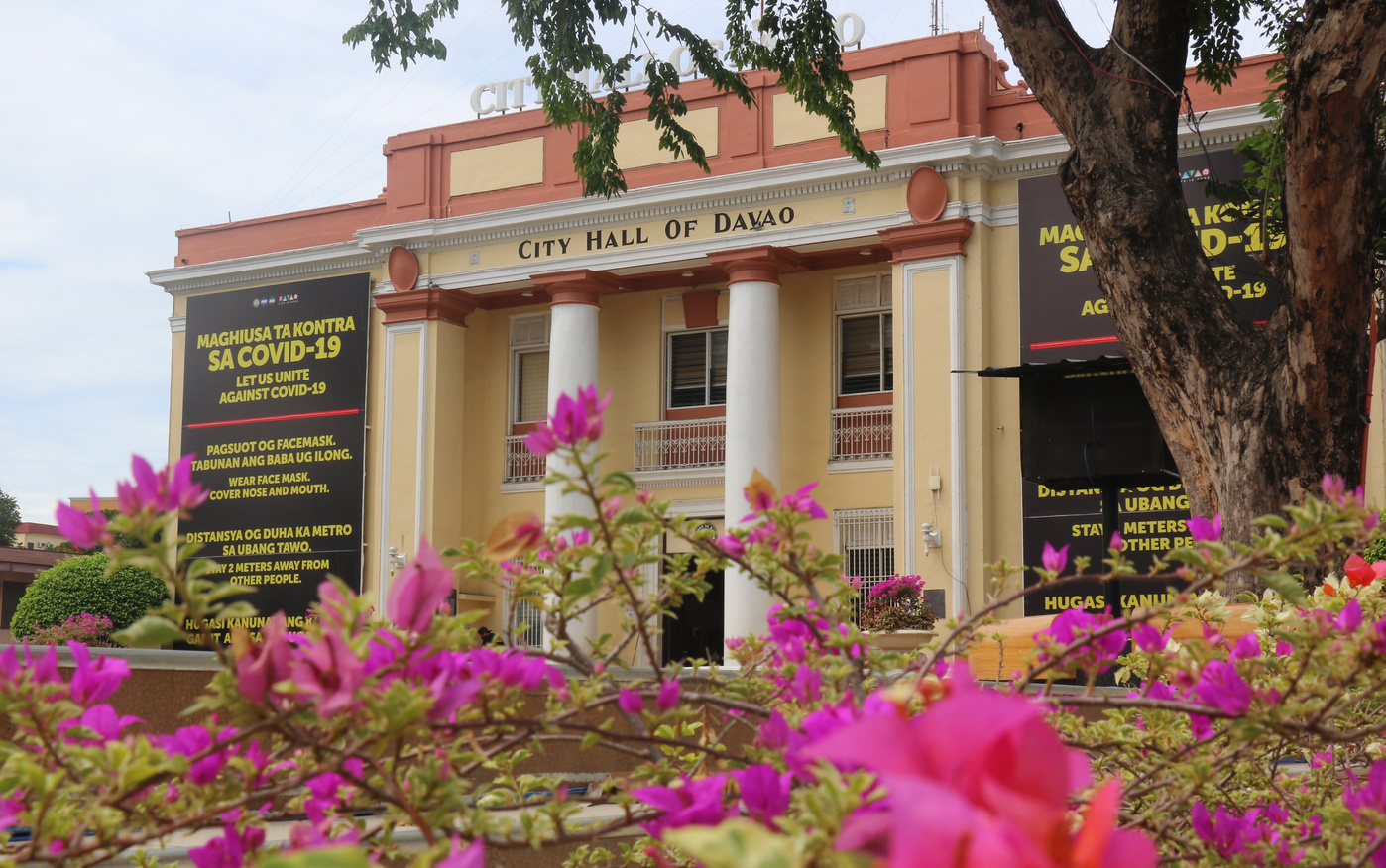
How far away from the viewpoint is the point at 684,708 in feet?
5.27

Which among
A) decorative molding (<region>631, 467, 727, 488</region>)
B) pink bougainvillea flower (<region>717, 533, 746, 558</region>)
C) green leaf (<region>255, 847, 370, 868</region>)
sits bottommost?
green leaf (<region>255, 847, 370, 868</region>)

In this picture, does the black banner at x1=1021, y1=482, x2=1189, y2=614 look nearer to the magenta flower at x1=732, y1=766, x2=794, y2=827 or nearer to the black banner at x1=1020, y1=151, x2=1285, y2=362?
the black banner at x1=1020, y1=151, x2=1285, y2=362

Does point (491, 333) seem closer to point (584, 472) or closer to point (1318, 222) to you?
point (1318, 222)

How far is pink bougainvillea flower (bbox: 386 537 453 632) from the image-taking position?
1066 millimetres

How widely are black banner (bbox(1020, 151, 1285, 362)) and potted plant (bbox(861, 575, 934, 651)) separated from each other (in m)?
3.12

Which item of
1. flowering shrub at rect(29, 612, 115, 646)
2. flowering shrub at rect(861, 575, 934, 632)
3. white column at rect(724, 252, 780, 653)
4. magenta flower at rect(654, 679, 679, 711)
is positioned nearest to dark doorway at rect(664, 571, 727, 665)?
white column at rect(724, 252, 780, 653)

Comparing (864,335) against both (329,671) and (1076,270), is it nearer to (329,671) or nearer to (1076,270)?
(1076,270)

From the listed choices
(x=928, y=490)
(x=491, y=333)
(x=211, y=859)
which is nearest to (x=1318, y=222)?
(x=211, y=859)

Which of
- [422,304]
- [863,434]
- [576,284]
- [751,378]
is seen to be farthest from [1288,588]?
[422,304]

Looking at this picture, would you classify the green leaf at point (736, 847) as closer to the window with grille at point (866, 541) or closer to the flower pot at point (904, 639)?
the flower pot at point (904, 639)

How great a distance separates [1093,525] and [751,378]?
15.2 feet

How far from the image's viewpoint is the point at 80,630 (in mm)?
16203

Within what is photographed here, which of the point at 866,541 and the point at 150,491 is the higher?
the point at 150,491

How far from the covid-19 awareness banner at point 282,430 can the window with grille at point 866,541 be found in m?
6.90
